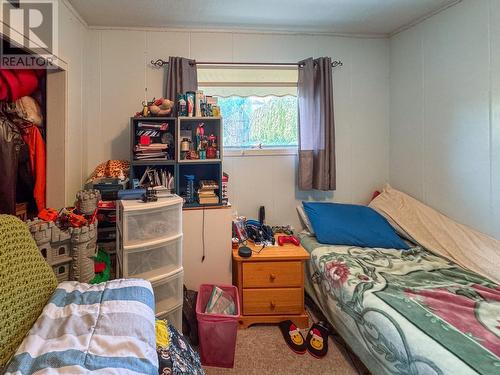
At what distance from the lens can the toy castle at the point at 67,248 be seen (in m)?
1.47

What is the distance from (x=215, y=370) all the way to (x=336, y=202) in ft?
6.02

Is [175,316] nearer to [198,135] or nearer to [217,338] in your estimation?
[217,338]

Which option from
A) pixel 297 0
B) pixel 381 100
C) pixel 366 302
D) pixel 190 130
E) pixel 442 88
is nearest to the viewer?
pixel 366 302

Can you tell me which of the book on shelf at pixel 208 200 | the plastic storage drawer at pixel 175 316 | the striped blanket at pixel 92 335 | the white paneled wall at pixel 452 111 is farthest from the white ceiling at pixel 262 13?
the plastic storage drawer at pixel 175 316

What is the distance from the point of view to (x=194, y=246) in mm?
2131

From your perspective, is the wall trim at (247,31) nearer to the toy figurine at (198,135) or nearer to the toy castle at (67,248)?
the toy figurine at (198,135)

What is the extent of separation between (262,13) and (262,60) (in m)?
0.40

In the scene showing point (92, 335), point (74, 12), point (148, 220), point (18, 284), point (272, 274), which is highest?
point (74, 12)

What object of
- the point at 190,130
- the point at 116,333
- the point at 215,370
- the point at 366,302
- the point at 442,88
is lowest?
the point at 215,370

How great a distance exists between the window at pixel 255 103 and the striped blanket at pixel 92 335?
1.74 meters

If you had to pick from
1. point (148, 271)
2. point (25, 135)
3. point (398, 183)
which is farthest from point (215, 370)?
point (398, 183)

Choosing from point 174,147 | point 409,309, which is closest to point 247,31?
point 174,147

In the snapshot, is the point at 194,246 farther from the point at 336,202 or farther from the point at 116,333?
the point at 336,202

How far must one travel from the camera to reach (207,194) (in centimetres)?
221
